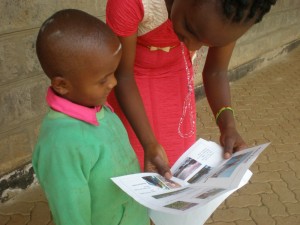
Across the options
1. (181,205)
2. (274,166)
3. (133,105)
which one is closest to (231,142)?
(133,105)

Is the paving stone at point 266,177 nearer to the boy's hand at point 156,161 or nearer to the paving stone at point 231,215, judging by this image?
the paving stone at point 231,215

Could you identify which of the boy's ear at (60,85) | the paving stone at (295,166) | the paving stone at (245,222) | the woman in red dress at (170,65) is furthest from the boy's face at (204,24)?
the paving stone at (295,166)

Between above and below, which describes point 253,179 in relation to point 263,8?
below

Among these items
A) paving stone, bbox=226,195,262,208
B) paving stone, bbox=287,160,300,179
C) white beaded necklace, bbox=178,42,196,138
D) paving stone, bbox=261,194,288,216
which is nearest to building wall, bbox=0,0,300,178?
white beaded necklace, bbox=178,42,196,138

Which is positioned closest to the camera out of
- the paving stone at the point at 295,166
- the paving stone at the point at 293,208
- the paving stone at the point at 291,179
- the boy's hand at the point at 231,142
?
the boy's hand at the point at 231,142

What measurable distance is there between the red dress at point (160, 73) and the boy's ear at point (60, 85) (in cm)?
33

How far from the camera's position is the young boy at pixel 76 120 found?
1.29 meters

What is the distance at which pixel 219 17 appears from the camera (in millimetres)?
1299

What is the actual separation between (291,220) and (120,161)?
6.14ft


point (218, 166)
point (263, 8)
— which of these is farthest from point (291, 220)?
point (263, 8)

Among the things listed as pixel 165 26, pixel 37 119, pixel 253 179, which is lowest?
pixel 253 179

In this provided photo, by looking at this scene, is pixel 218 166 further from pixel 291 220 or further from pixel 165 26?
pixel 291 220

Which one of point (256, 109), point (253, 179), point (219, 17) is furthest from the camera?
point (256, 109)

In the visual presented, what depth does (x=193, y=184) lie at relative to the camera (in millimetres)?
1500
